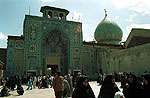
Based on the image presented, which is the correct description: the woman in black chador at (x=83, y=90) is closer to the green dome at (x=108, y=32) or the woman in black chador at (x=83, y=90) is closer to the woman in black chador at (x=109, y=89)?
the woman in black chador at (x=109, y=89)

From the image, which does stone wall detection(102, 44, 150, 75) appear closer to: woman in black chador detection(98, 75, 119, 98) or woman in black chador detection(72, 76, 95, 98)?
woman in black chador detection(98, 75, 119, 98)

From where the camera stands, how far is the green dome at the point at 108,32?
→ 25.7 metres

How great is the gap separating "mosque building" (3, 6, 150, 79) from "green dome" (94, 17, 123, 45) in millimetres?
2483

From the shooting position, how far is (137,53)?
13.4 metres

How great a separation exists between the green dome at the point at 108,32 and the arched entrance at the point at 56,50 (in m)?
8.45

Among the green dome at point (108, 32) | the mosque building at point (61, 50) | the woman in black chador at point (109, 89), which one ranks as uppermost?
the green dome at point (108, 32)

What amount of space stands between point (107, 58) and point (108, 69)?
1355 mm

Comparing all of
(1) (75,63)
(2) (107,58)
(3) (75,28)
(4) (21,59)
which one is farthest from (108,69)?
(4) (21,59)

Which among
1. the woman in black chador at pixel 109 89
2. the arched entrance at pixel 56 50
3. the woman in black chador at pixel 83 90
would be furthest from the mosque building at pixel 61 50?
the woman in black chador at pixel 83 90

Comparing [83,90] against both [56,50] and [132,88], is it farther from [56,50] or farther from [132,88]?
[56,50]

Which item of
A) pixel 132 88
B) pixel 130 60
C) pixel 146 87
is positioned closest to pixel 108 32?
pixel 130 60

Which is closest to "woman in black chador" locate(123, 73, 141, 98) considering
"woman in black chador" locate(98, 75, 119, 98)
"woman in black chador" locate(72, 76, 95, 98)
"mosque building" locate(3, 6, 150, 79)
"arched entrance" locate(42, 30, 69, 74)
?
"woman in black chador" locate(98, 75, 119, 98)

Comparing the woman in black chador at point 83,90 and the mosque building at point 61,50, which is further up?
the mosque building at point 61,50

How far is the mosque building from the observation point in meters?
16.3
